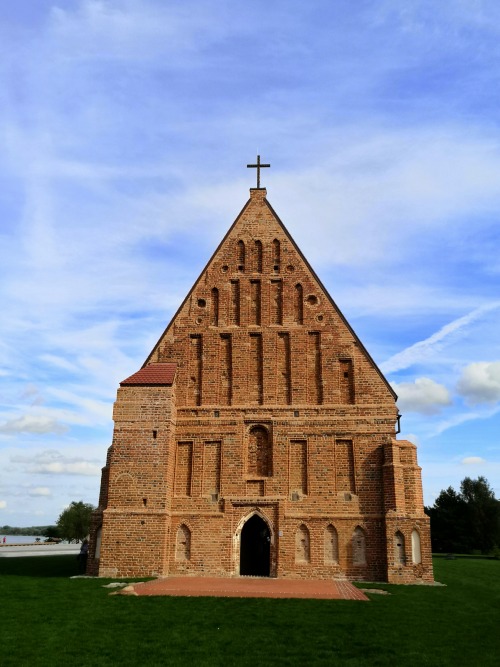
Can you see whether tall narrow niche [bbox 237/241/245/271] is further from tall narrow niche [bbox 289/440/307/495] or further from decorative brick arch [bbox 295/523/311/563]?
decorative brick arch [bbox 295/523/311/563]

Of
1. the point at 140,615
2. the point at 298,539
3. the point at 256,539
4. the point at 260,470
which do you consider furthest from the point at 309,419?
the point at 140,615

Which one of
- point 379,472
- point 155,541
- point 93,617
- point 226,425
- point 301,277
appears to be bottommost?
point 93,617

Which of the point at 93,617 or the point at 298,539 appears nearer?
the point at 93,617

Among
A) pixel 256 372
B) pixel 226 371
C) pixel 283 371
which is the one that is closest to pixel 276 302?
pixel 283 371

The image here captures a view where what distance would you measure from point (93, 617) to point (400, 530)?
11573 millimetres

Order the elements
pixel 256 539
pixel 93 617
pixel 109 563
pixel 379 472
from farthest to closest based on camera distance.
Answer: pixel 256 539 → pixel 379 472 → pixel 109 563 → pixel 93 617

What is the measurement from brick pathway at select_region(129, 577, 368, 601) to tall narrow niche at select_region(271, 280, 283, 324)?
975 centimetres

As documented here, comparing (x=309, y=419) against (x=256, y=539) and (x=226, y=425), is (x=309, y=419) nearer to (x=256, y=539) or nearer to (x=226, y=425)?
(x=226, y=425)

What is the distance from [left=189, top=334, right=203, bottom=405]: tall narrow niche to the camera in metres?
23.1

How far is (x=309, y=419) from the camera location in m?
22.3

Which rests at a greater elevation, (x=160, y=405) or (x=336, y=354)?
(x=336, y=354)

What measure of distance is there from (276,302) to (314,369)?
3.24m

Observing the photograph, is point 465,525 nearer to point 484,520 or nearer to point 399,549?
point 484,520

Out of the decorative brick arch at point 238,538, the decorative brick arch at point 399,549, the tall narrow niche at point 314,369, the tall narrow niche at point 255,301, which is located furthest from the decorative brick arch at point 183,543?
the tall narrow niche at point 255,301
